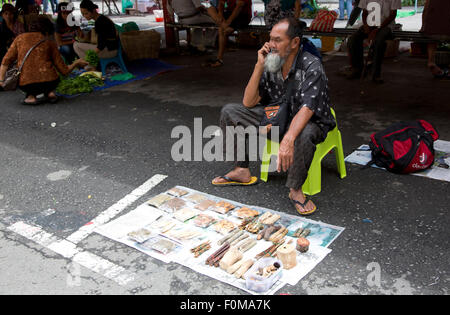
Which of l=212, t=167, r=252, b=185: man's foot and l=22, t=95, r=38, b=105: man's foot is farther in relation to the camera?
l=22, t=95, r=38, b=105: man's foot

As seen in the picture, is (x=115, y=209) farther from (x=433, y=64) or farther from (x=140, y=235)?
(x=433, y=64)

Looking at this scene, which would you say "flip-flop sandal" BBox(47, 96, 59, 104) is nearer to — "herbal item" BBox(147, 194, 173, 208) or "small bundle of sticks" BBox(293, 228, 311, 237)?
"herbal item" BBox(147, 194, 173, 208)

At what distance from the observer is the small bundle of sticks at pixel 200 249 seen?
2742mm

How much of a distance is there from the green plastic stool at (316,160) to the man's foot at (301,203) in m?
0.13

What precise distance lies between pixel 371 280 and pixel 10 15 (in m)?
8.12

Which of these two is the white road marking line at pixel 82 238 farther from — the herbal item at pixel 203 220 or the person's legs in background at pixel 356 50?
the person's legs in background at pixel 356 50

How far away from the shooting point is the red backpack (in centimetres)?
366

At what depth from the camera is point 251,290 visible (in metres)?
2.42

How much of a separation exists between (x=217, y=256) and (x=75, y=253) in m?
0.96

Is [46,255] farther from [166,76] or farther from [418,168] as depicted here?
[166,76]

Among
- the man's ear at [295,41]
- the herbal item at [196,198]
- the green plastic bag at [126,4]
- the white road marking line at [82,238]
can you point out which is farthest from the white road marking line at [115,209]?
the green plastic bag at [126,4]

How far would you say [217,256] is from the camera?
269 centimetres

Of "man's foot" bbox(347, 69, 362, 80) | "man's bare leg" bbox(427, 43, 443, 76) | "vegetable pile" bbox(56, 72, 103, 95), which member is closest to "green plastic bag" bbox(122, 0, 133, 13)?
"vegetable pile" bbox(56, 72, 103, 95)

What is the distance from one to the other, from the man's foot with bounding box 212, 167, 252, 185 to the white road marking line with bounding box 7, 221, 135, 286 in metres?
1.30
